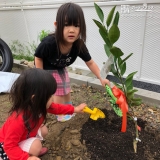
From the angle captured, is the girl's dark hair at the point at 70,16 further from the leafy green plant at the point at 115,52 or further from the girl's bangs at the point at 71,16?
the leafy green plant at the point at 115,52

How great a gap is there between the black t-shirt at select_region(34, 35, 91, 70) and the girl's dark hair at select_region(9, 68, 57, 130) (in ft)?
1.54

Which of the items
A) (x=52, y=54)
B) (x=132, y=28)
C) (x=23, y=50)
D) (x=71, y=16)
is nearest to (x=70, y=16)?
(x=71, y=16)

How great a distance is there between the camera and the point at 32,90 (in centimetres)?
103

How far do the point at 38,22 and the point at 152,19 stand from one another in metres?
1.73

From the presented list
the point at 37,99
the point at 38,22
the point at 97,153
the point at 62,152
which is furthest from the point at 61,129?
the point at 38,22

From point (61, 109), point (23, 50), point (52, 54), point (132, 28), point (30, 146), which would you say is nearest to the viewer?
point (30, 146)

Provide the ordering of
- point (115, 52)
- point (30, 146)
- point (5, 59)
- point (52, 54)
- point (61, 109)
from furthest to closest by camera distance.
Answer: point (5, 59) → point (52, 54) → point (61, 109) → point (30, 146) → point (115, 52)

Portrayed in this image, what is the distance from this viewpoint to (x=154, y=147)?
1.35 metres

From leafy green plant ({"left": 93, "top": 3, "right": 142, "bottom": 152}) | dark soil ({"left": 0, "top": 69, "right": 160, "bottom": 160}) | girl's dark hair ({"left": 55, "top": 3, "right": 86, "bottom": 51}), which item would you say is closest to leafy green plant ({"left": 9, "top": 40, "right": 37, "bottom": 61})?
dark soil ({"left": 0, "top": 69, "right": 160, "bottom": 160})

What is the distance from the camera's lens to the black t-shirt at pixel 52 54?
4.84 ft

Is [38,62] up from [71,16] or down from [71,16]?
down

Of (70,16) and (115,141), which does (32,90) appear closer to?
(70,16)

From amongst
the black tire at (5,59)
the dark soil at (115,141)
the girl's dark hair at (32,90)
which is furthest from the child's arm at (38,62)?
the black tire at (5,59)

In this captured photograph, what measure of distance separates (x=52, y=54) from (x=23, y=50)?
210 cm
